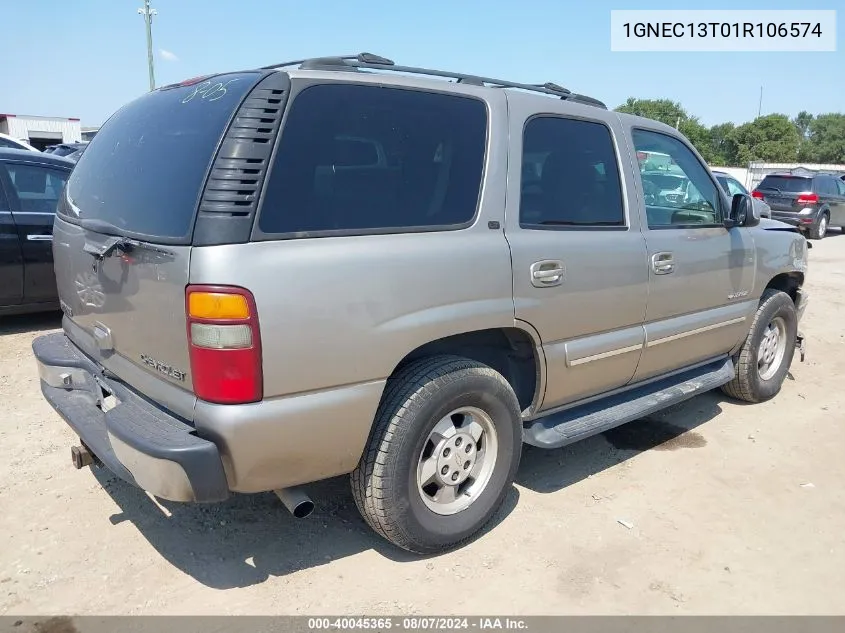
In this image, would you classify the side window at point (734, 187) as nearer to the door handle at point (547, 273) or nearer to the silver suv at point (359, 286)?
the silver suv at point (359, 286)

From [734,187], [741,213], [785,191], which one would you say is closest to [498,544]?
[741,213]

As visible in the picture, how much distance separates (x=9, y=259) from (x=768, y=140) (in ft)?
219

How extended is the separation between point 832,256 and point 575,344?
1302 centimetres

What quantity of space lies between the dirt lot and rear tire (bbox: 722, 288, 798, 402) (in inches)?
28.0

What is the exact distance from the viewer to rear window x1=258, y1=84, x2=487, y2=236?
242 centimetres

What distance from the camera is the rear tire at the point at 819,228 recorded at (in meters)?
16.7

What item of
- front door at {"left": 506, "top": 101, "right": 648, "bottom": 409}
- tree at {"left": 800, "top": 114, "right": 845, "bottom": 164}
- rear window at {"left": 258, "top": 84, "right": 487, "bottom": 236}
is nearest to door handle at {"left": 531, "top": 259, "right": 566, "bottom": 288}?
front door at {"left": 506, "top": 101, "right": 648, "bottom": 409}

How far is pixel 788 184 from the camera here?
16.9 metres

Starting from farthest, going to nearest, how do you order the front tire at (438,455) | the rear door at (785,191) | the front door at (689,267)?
the rear door at (785,191)
the front door at (689,267)
the front tire at (438,455)

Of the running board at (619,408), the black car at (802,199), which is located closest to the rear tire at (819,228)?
the black car at (802,199)

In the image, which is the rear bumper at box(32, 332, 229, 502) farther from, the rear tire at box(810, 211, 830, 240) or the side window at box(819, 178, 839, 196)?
the side window at box(819, 178, 839, 196)

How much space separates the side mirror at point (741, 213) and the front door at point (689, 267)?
0.22 ft
